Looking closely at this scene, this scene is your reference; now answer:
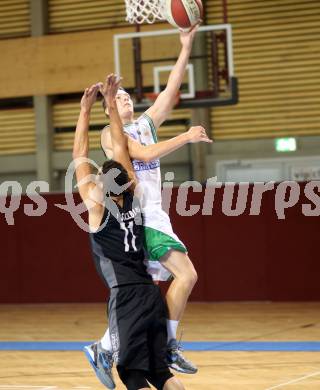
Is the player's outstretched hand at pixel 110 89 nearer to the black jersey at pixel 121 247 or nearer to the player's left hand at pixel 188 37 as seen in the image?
the black jersey at pixel 121 247

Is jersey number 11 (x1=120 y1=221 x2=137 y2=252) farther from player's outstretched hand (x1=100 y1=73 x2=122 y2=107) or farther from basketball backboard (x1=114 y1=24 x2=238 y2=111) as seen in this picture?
basketball backboard (x1=114 y1=24 x2=238 y2=111)

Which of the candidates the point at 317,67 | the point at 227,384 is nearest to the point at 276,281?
the point at 317,67

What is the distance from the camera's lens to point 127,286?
5.74m

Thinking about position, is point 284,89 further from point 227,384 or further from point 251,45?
point 227,384

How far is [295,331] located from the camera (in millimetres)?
11359

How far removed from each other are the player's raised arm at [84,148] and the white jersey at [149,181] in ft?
1.51

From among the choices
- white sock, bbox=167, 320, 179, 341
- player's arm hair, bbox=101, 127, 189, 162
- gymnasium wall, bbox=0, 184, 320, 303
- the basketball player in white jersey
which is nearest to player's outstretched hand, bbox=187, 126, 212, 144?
player's arm hair, bbox=101, 127, 189, 162

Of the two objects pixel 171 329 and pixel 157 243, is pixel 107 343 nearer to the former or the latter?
pixel 171 329

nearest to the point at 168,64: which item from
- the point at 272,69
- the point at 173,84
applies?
the point at 272,69

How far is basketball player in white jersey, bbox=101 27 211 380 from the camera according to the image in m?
6.28

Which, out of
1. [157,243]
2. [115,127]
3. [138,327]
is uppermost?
[115,127]

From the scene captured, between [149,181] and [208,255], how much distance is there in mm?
8101

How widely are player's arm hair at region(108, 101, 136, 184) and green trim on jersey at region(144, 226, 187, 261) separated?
49 cm

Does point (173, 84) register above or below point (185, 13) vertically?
below
